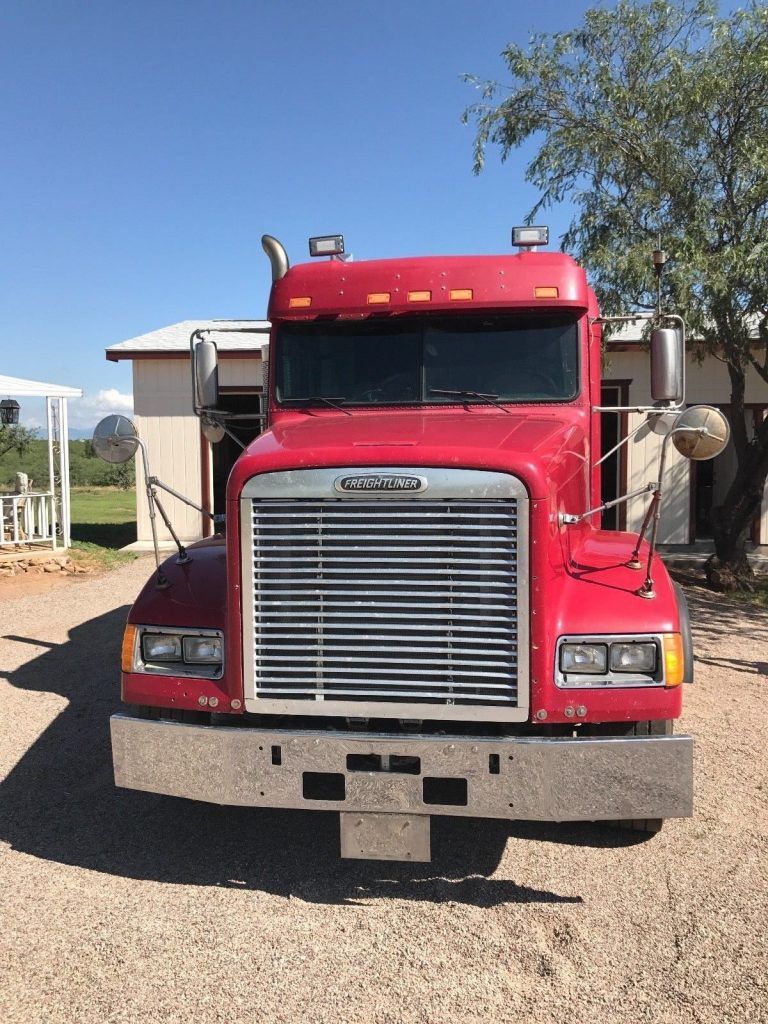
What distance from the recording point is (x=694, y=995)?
9.41 ft

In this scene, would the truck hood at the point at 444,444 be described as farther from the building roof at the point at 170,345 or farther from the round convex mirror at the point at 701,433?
the building roof at the point at 170,345

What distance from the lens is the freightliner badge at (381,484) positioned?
10.5 ft

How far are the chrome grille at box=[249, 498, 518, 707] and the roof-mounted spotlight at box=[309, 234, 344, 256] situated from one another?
2402 mm

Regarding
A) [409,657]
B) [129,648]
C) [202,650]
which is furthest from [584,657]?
[129,648]

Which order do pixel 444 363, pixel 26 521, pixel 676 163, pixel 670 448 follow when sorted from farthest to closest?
pixel 670 448 < pixel 26 521 < pixel 676 163 < pixel 444 363

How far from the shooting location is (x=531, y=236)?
5.02 m

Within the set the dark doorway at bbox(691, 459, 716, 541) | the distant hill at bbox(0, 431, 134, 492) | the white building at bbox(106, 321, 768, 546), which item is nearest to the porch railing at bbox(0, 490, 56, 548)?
the white building at bbox(106, 321, 768, 546)

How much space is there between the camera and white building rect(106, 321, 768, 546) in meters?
14.5

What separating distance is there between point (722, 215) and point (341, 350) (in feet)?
25.0

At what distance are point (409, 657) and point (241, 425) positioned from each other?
12.1 metres

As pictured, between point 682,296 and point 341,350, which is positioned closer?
point 341,350

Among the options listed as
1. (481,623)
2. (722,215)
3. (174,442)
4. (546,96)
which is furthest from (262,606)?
(174,442)

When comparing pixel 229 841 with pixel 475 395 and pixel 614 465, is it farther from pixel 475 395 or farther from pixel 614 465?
pixel 614 465

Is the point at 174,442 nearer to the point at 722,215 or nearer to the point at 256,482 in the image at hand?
the point at 722,215
